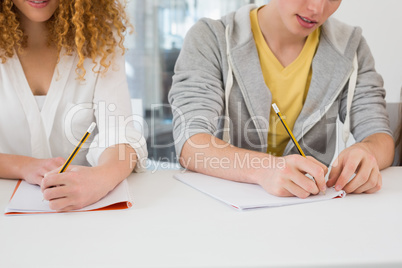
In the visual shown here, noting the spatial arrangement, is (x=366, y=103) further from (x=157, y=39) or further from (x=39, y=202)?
(x=157, y=39)

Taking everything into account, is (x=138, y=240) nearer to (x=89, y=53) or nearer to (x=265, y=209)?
(x=265, y=209)

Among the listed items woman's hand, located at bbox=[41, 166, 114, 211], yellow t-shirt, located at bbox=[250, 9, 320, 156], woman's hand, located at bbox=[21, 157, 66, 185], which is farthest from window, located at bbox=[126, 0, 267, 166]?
woman's hand, located at bbox=[41, 166, 114, 211]

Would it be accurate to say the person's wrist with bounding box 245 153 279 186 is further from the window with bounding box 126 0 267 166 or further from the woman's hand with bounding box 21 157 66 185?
the window with bounding box 126 0 267 166

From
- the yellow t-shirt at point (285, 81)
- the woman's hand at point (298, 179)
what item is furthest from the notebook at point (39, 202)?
the yellow t-shirt at point (285, 81)

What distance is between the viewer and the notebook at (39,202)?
2.23 feet

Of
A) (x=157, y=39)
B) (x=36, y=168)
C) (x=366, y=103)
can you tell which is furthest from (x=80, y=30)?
(x=157, y=39)

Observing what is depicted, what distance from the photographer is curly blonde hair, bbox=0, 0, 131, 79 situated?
1004 millimetres

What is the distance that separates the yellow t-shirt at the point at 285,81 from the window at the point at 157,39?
177cm

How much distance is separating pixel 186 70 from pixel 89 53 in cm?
24

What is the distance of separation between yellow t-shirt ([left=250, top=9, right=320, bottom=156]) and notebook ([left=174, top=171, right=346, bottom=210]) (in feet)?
1.14

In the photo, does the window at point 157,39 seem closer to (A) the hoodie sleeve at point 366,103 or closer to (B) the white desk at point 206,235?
(A) the hoodie sleeve at point 366,103

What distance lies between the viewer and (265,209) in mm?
703

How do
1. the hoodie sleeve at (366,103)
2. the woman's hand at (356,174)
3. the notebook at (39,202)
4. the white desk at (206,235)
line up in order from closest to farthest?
the white desk at (206,235), the notebook at (39,202), the woman's hand at (356,174), the hoodie sleeve at (366,103)

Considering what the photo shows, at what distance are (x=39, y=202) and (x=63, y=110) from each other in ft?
1.28
